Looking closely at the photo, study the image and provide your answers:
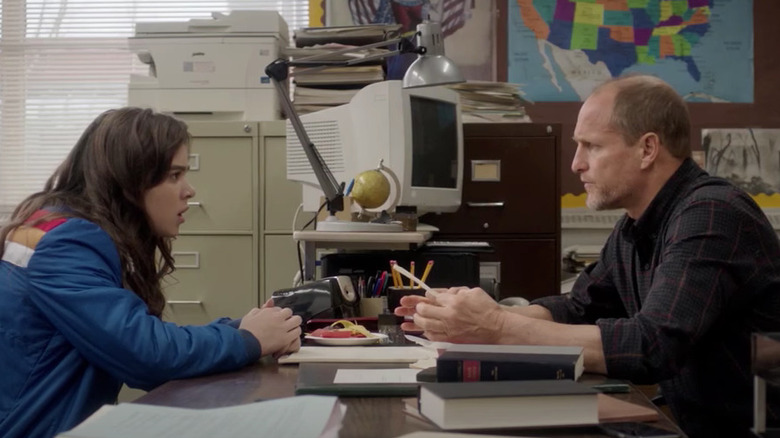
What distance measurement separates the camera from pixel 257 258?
3.17 metres

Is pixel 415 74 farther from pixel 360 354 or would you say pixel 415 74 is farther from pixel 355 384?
pixel 355 384

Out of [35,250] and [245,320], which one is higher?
[35,250]

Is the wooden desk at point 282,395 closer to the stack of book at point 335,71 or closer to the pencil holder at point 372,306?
the pencil holder at point 372,306

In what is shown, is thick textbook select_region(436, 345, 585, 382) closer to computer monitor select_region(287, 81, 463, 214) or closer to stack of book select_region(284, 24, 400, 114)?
computer monitor select_region(287, 81, 463, 214)

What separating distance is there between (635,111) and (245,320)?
2.67 ft

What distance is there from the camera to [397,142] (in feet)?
8.46

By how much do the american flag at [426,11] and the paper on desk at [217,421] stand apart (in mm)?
2821

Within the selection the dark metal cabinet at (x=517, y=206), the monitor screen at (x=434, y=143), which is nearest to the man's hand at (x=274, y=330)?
the monitor screen at (x=434, y=143)

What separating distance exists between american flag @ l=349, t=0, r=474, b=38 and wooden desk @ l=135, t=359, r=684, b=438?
2393mm

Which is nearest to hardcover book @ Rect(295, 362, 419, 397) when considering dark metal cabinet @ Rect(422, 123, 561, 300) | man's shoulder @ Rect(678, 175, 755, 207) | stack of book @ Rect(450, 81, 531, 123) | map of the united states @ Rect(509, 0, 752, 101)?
man's shoulder @ Rect(678, 175, 755, 207)

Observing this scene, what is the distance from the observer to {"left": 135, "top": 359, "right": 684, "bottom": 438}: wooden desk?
3.06ft

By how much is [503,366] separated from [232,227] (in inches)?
88.2

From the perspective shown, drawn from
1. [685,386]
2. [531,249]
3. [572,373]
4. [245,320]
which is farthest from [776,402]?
[531,249]

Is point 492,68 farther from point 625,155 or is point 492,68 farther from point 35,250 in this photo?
point 35,250
